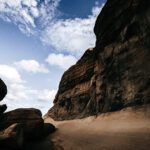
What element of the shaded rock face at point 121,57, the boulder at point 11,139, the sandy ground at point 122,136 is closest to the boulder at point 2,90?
the boulder at point 11,139

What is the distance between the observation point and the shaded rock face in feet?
27.4

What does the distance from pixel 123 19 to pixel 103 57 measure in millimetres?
3874

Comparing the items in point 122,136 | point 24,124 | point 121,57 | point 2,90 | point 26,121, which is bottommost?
point 122,136

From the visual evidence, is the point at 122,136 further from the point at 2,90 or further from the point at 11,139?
the point at 2,90

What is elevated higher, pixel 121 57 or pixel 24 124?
pixel 121 57

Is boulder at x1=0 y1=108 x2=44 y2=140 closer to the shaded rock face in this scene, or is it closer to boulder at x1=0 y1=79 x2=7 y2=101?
boulder at x1=0 y1=79 x2=7 y2=101

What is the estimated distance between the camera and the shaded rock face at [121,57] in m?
8.35

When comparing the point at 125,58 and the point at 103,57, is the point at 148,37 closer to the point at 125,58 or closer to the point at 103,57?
the point at 125,58

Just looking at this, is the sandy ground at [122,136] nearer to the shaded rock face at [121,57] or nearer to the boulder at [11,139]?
the shaded rock face at [121,57]

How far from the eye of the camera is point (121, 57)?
10094mm

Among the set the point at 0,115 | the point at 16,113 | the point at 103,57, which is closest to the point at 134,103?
the point at 103,57

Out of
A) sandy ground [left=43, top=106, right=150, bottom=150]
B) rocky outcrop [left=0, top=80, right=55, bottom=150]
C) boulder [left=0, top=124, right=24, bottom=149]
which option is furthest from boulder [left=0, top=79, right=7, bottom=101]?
sandy ground [left=43, top=106, right=150, bottom=150]

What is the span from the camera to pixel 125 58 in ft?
31.9

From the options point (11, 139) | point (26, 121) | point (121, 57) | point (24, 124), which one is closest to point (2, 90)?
point (26, 121)
